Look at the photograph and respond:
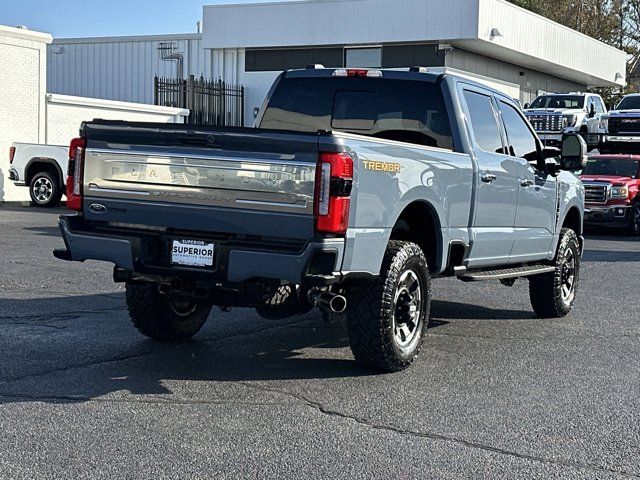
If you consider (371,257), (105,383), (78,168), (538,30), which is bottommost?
(105,383)

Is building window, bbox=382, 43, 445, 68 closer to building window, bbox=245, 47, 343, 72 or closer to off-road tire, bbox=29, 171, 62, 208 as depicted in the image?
building window, bbox=245, 47, 343, 72

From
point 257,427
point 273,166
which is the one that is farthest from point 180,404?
point 273,166

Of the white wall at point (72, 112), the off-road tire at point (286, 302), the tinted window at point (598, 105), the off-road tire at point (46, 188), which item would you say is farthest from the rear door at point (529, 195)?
the tinted window at point (598, 105)

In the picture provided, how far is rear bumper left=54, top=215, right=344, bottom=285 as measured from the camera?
6367 millimetres

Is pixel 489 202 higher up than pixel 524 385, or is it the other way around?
pixel 489 202

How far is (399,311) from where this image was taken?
290 inches

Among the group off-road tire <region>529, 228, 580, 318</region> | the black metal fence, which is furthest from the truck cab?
off-road tire <region>529, 228, 580, 318</region>

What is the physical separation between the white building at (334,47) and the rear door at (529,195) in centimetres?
2576

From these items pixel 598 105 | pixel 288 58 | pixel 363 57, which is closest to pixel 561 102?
pixel 598 105

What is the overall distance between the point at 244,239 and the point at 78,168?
4.53 ft

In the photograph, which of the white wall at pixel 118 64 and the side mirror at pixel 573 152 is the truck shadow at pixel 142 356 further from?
the white wall at pixel 118 64

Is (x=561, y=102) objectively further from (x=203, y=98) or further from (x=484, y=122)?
(x=484, y=122)

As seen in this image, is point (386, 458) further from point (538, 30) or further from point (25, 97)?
point (538, 30)

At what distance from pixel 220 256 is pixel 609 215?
1807 centimetres
